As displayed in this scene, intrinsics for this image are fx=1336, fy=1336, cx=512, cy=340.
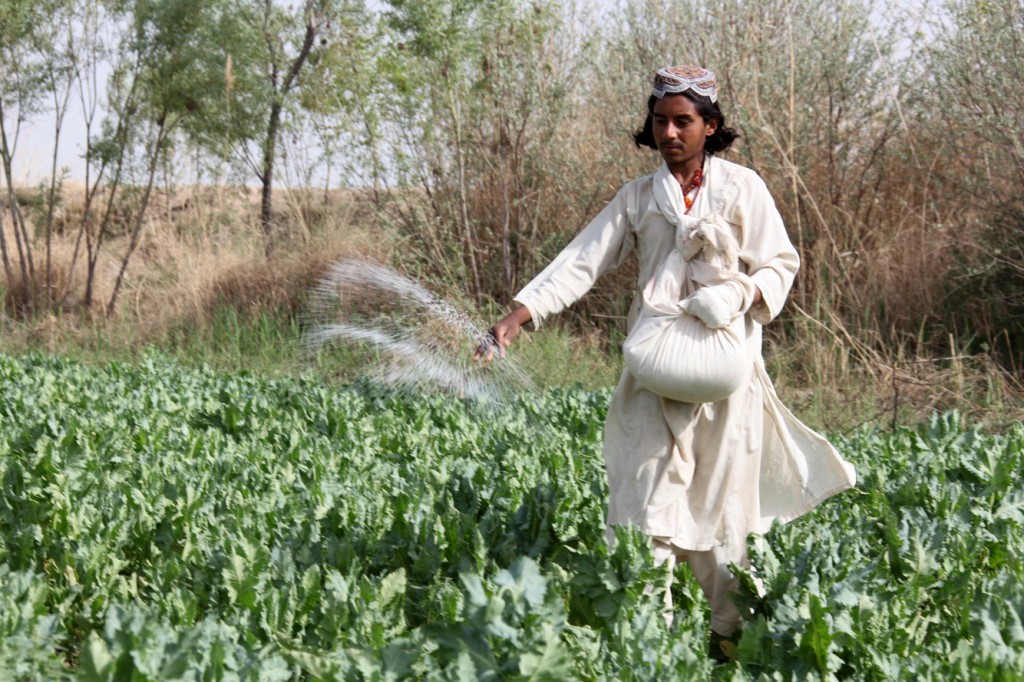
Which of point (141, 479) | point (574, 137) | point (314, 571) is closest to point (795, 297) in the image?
point (574, 137)

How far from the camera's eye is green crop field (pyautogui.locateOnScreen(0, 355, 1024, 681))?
10.5 feet

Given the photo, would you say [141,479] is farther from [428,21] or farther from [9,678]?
[428,21]

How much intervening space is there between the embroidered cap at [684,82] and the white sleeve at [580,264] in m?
0.41

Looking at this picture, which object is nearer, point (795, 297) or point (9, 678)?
point (9, 678)

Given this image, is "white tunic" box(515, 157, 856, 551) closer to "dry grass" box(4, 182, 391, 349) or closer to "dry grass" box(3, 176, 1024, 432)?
"dry grass" box(3, 176, 1024, 432)

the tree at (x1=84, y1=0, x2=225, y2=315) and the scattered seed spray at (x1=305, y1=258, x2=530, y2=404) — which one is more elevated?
the tree at (x1=84, y1=0, x2=225, y2=315)

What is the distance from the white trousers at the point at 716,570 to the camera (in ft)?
14.3

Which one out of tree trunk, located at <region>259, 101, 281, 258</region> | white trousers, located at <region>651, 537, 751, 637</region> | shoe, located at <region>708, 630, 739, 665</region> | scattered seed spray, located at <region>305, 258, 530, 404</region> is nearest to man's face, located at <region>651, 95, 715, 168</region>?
white trousers, located at <region>651, 537, 751, 637</region>

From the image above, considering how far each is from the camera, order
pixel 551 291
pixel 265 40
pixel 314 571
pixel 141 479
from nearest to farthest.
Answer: pixel 314 571 < pixel 551 291 < pixel 141 479 < pixel 265 40

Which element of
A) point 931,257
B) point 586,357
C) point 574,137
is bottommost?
point 586,357

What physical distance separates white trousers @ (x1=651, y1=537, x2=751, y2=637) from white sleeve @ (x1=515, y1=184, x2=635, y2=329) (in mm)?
878

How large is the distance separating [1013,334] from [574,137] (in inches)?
176

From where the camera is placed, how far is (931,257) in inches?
439

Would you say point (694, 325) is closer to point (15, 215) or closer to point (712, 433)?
point (712, 433)
